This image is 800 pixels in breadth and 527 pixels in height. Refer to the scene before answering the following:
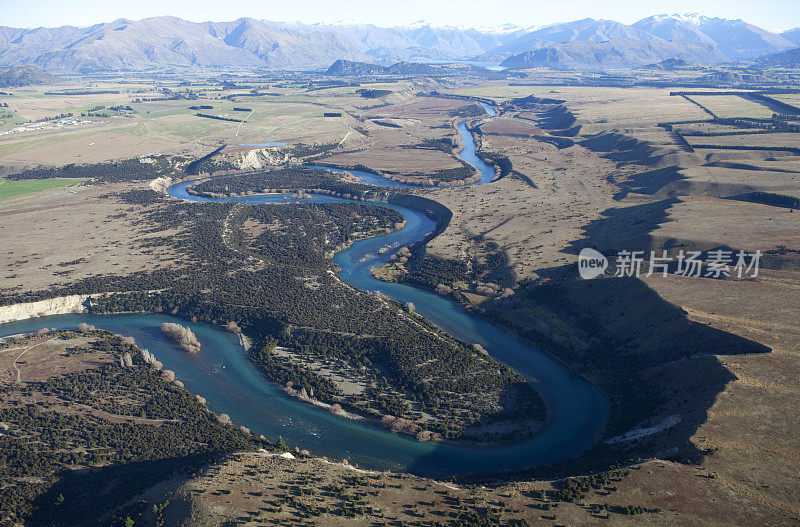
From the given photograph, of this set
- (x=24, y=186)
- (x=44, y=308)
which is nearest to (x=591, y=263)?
(x=44, y=308)

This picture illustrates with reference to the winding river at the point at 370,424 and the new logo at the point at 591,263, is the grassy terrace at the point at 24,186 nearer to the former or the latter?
the winding river at the point at 370,424

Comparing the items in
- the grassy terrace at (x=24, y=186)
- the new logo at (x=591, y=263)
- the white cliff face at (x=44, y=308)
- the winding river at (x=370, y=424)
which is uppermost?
the grassy terrace at (x=24, y=186)

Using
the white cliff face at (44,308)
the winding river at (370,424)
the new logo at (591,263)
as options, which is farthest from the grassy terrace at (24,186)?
the new logo at (591,263)

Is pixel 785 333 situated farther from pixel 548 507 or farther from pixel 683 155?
pixel 683 155

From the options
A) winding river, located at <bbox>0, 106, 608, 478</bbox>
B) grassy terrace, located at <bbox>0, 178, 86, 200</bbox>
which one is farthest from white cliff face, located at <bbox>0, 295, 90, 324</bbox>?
grassy terrace, located at <bbox>0, 178, 86, 200</bbox>

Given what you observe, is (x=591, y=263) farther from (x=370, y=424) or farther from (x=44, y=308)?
(x=44, y=308)

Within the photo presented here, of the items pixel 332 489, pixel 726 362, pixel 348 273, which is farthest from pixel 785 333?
pixel 348 273
